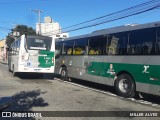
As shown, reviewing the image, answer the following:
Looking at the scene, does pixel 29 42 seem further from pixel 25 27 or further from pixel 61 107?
pixel 25 27

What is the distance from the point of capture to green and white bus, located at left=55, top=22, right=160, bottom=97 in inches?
478

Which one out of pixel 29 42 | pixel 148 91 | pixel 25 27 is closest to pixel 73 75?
pixel 29 42

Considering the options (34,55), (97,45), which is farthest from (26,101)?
(34,55)

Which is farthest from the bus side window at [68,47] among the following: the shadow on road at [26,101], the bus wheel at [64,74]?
the shadow on road at [26,101]

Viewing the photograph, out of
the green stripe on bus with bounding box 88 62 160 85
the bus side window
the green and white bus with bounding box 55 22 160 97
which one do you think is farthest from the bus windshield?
the green stripe on bus with bounding box 88 62 160 85

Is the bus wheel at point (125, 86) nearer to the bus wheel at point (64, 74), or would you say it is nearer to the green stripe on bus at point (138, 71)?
Result: the green stripe on bus at point (138, 71)

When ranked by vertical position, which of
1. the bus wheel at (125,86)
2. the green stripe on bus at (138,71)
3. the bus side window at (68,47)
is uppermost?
the bus side window at (68,47)

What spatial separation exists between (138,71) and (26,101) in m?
4.57

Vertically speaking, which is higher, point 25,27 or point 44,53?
point 25,27

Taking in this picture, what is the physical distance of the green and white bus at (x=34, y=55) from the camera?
65.3 feet

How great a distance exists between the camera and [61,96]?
13031mm

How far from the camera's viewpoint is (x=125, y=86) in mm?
13914

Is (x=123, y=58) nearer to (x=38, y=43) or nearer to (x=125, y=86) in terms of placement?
(x=125, y=86)

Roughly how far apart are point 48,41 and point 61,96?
8.07 metres
